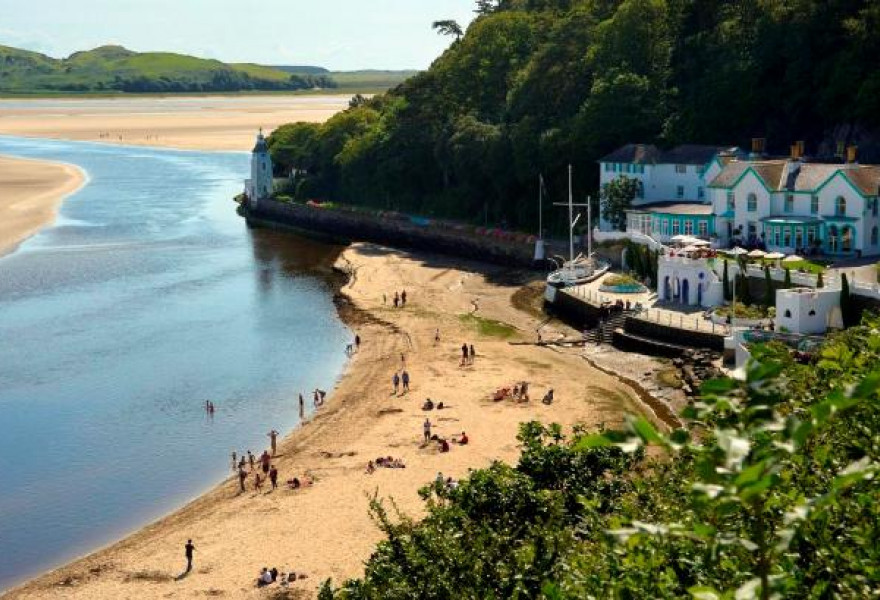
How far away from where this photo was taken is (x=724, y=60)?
69625mm

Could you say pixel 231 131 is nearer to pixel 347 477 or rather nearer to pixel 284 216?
pixel 284 216

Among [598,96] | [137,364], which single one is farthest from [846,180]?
[137,364]

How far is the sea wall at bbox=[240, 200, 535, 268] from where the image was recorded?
7031 cm

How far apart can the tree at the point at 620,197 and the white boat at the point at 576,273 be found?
5.17 m

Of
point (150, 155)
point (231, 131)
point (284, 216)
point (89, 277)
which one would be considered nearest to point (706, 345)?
point (89, 277)

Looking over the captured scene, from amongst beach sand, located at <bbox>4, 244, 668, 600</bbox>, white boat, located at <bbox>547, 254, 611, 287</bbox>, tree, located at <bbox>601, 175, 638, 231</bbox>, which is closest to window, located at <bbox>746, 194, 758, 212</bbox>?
white boat, located at <bbox>547, 254, 611, 287</bbox>

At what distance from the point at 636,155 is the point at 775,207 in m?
13.1

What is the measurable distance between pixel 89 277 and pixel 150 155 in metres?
93.7

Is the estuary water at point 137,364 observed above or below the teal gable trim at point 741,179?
below

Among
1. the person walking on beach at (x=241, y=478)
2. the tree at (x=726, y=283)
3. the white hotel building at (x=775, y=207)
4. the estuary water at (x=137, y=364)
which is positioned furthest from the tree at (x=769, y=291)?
the person walking on beach at (x=241, y=478)

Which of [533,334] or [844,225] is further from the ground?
[844,225]

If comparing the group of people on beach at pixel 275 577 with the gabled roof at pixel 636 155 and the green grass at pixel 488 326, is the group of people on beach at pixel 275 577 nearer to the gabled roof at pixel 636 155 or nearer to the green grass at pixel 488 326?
the green grass at pixel 488 326

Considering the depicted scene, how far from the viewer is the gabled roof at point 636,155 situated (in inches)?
2554

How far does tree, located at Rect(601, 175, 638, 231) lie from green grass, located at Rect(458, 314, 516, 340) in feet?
42.0
